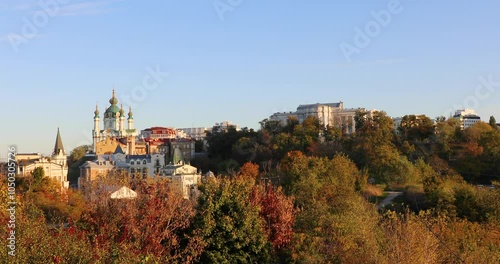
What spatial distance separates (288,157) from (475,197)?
13391 mm

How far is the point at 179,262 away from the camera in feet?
47.5

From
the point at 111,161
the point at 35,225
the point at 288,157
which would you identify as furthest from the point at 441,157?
the point at 35,225

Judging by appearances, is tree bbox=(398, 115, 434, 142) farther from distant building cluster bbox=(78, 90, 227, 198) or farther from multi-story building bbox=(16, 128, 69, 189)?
multi-story building bbox=(16, 128, 69, 189)

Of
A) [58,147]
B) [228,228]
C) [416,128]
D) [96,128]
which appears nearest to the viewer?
[228,228]

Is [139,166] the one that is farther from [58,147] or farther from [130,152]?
[130,152]

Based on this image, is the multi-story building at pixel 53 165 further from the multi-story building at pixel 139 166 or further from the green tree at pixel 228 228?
the green tree at pixel 228 228

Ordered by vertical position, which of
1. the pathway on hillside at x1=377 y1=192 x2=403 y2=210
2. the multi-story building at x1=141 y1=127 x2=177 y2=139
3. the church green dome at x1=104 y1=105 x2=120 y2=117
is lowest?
the pathway on hillside at x1=377 y1=192 x2=403 y2=210

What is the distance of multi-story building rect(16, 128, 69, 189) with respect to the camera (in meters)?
37.6

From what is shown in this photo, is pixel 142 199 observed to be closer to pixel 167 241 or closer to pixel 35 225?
pixel 167 241

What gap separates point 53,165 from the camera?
1614 inches

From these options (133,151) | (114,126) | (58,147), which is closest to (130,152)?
(133,151)

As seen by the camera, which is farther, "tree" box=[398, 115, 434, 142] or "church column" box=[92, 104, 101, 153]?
"church column" box=[92, 104, 101, 153]

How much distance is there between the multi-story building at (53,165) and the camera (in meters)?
37.6

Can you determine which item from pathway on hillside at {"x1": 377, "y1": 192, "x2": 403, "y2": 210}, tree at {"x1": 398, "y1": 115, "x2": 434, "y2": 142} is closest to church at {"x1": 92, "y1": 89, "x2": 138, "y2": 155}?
tree at {"x1": 398, "y1": 115, "x2": 434, "y2": 142}
